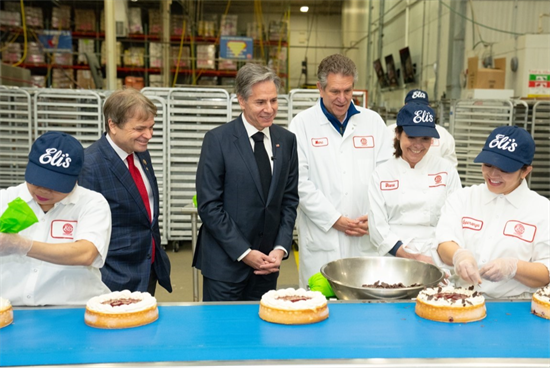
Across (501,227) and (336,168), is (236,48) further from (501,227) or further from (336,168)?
(501,227)

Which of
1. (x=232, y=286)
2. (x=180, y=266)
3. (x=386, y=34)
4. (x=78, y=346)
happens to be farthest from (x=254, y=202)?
(x=386, y=34)

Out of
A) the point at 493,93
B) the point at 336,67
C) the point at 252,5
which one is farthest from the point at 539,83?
the point at 252,5

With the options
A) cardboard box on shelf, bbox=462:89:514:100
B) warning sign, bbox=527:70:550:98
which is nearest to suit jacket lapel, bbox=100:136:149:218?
cardboard box on shelf, bbox=462:89:514:100

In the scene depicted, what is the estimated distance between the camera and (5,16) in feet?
34.6

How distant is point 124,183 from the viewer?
8.24 ft

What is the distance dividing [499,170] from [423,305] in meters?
0.68

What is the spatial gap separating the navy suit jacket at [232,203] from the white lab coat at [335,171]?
1.69ft

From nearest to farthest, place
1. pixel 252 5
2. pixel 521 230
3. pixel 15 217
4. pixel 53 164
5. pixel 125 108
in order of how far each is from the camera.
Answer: pixel 15 217, pixel 53 164, pixel 521 230, pixel 125 108, pixel 252 5

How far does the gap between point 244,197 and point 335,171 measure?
30.2 inches

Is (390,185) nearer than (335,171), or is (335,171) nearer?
(390,185)

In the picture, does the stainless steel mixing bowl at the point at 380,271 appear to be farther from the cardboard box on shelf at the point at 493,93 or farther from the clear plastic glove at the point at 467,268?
the cardboard box on shelf at the point at 493,93

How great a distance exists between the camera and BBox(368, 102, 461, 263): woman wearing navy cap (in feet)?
8.77

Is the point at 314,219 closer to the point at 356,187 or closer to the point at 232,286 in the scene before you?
the point at 356,187

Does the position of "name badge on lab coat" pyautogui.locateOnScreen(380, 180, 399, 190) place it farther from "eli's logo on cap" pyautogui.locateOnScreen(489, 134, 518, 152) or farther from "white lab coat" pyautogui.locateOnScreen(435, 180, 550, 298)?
"eli's logo on cap" pyautogui.locateOnScreen(489, 134, 518, 152)
